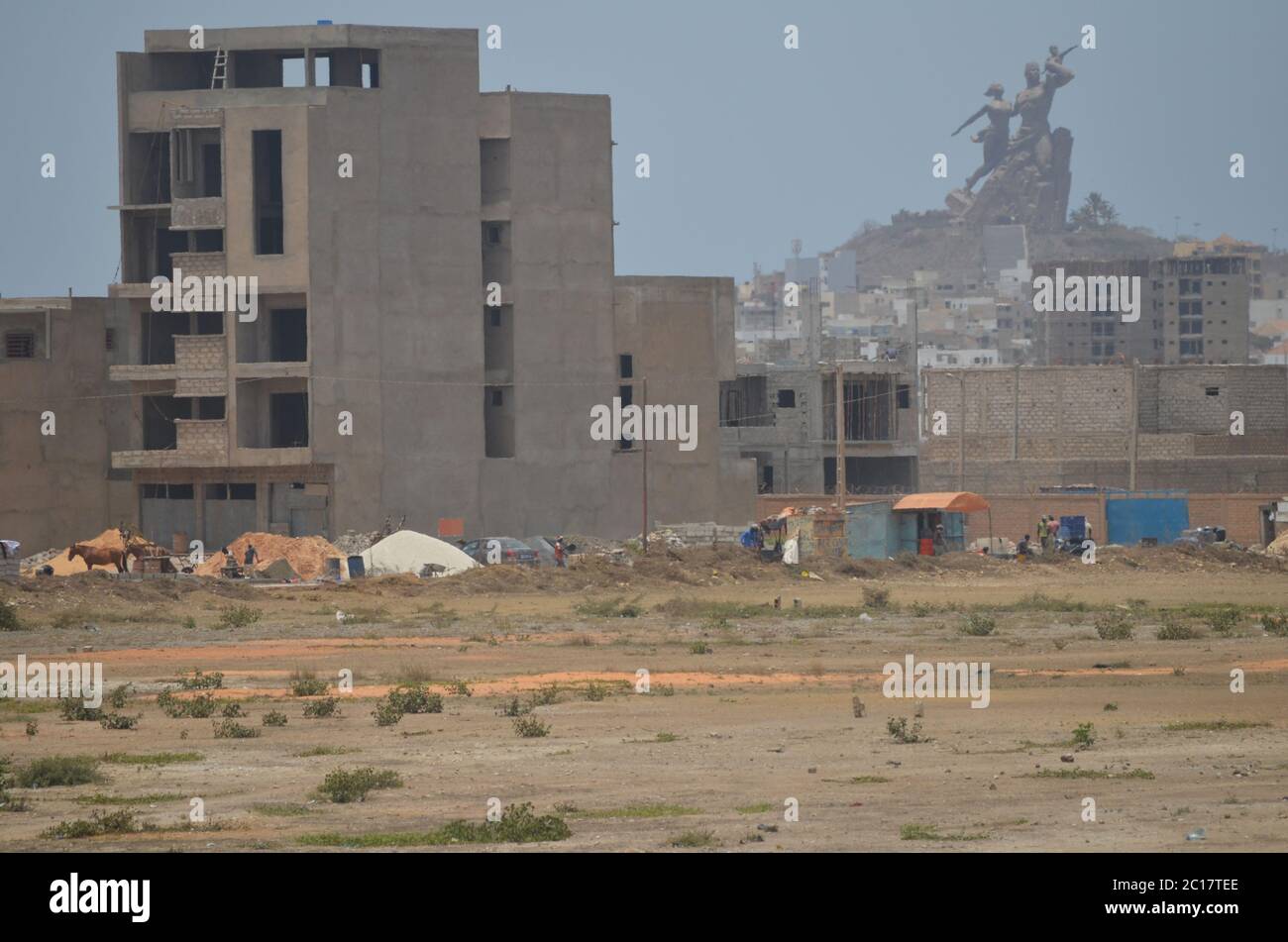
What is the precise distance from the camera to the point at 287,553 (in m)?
63.1

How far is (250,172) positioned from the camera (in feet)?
236

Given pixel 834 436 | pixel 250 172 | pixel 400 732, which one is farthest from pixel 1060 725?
pixel 834 436

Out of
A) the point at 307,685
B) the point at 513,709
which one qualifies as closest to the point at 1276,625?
the point at 513,709

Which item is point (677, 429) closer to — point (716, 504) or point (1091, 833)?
point (716, 504)

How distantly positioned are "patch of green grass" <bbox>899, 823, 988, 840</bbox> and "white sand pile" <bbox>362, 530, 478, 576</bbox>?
44908 millimetres

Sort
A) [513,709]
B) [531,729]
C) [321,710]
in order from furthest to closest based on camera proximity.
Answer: [321,710]
[513,709]
[531,729]

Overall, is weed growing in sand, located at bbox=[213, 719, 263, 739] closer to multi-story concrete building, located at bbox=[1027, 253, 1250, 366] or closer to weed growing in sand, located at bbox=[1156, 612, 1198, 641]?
weed growing in sand, located at bbox=[1156, 612, 1198, 641]

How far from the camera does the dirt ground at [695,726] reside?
668 inches

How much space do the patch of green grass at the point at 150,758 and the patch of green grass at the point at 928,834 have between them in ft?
30.2

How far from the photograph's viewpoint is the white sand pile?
61188 mm

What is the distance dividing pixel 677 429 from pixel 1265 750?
5814 cm

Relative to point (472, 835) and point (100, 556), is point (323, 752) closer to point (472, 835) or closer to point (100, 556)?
point (472, 835)

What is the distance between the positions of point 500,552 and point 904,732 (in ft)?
138

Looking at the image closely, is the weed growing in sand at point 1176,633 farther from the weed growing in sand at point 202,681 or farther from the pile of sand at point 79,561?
the pile of sand at point 79,561
